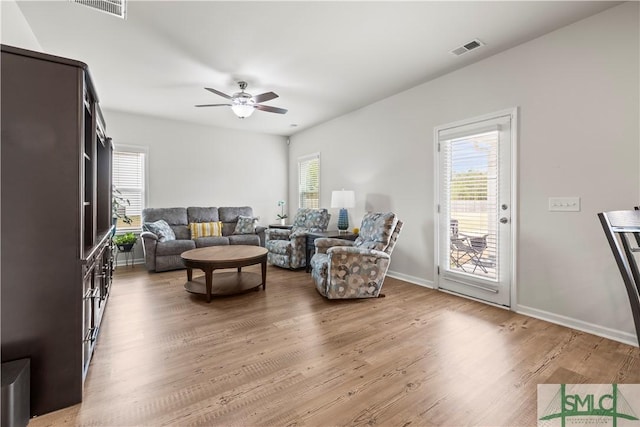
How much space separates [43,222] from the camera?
1.52 m

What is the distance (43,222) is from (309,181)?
197 inches

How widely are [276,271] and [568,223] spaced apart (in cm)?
374

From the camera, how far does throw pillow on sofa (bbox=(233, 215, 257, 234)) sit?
18.5 feet

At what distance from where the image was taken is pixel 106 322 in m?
2.72

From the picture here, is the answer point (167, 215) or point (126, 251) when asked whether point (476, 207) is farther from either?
point (126, 251)

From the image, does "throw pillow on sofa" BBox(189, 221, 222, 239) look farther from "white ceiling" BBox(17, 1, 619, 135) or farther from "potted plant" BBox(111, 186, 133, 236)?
"white ceiling" BBox(17, 1, 619, 135)

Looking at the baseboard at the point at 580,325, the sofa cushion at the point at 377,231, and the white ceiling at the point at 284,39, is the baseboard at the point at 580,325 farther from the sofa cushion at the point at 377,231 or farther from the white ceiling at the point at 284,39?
the white ceiling at the point at 284,39

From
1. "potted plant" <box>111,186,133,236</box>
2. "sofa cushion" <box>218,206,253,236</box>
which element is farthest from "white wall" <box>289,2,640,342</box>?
"potted plant" <box>111,186,133,236</box>

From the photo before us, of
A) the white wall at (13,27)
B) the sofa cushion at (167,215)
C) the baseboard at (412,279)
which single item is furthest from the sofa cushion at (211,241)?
the white wall at (13,27)

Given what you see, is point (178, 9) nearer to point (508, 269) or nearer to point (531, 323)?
point (508, 269)

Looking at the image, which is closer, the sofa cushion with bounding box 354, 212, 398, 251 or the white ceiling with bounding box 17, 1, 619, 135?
the white ceiling with bounding box 17, 1, 619, 135

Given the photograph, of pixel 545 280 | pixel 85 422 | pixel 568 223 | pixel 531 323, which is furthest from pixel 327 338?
pixel 568 223

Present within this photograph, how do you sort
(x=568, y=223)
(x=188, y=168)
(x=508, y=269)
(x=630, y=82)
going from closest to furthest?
(x=630, y=82), (x=568, y=223), (x=508, y=269), (x=188, y=168)

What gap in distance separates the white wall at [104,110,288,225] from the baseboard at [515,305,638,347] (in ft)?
16.9
